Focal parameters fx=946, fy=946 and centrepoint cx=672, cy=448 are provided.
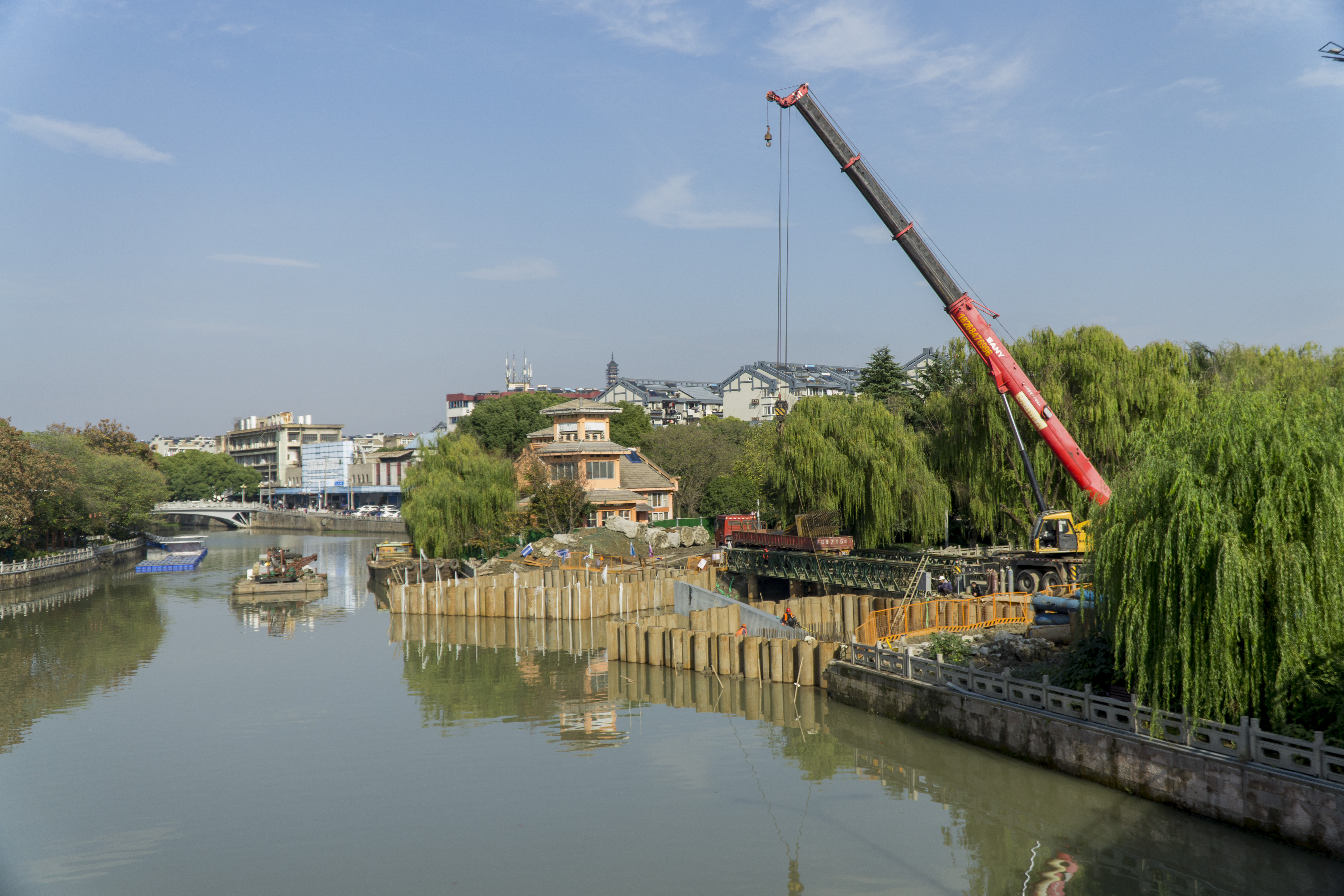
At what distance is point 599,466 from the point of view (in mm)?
70562

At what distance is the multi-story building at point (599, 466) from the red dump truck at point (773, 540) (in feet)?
31.3

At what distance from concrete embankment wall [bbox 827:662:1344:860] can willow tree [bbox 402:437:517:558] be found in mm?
39723

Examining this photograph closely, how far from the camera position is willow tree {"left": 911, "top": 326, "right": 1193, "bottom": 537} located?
41438 millimetres

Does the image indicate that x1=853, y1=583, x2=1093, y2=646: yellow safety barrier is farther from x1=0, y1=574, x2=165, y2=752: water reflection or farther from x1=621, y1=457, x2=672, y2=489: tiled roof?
x1=621, y1=457, x2=672, y2=489: tiled roof

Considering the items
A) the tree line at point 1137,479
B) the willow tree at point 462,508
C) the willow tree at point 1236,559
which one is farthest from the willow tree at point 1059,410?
the willow tree at point 462,508

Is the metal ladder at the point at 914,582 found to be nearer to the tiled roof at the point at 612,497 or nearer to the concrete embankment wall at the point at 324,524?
the tiled roof at the point at 612,497

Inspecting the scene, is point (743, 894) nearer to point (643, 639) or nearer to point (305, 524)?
point (643, 639)

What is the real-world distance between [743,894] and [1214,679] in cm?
900

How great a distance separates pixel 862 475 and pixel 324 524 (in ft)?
331

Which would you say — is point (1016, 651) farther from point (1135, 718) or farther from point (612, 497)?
point (612, 497)

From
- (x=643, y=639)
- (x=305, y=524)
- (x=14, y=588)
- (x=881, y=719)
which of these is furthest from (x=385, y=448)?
(x=881, y=719)

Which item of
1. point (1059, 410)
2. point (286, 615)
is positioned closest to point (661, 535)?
point (286, 615)

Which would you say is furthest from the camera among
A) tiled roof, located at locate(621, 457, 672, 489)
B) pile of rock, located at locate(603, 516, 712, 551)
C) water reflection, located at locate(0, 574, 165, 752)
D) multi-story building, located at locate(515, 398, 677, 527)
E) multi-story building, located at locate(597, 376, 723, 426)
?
multi-story building, located at locate(597, 376, 723, 426)

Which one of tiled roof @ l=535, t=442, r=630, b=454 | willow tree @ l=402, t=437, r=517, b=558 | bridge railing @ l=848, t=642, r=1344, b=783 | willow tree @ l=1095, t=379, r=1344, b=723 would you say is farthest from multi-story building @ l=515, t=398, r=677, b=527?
willow tree @ l=1095, t=379, r=1344, b=723
